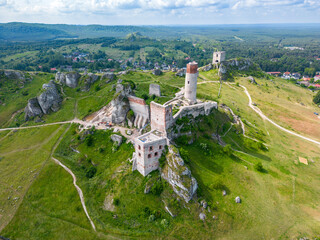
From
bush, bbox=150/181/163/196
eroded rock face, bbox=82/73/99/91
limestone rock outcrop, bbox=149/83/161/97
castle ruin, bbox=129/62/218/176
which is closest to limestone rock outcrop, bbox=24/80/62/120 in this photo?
eroded rock face, bbox=82/73/99/91

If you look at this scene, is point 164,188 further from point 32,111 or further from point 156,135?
point 32,111

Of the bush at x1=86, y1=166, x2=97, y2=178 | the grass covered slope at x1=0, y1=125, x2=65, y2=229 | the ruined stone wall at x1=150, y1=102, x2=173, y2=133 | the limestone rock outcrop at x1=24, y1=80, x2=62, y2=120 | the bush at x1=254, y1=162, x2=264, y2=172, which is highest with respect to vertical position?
the ruined stone wall at x1=150, y1=102, x2=173, y2=133

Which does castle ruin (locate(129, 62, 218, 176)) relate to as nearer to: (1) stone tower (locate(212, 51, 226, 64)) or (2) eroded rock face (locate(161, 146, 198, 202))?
(2) eroded rock face (locate(161, 146, 198, 202))

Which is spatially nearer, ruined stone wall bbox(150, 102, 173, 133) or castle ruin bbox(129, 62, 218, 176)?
castle ruin bbox(129, 62, 218, 176)

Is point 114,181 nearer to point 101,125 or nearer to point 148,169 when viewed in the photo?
point 148,169

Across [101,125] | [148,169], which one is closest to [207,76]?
[101,125]

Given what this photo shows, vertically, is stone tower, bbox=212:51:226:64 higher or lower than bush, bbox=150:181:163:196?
higher

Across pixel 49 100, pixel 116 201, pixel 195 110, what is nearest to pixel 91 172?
pixel 116 201
